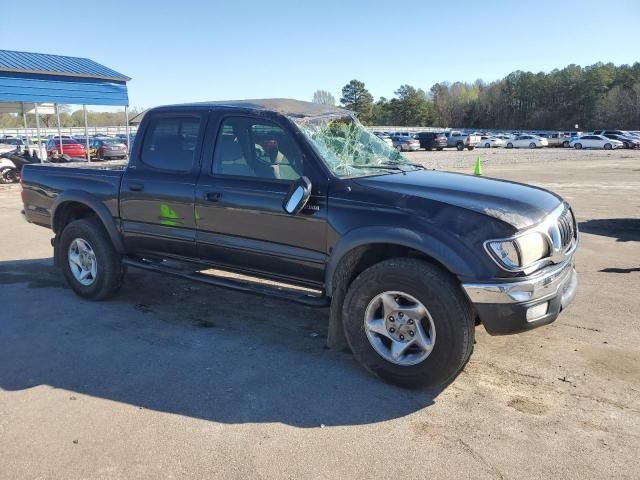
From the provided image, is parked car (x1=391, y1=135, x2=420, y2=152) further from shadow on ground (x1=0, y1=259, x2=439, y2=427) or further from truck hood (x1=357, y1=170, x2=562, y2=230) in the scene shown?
truck hood (x1=357, y1=170, x2=562, y2=230)

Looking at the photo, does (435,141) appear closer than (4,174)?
No

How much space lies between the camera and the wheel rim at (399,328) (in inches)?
142

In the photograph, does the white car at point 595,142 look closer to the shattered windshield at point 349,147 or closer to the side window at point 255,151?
the shattered windshield at point 349,147

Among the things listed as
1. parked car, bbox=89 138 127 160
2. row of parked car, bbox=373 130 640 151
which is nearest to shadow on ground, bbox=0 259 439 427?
parked car, bbox=89 138 127 160

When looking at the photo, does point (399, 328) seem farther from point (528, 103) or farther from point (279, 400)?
point (528, 103)

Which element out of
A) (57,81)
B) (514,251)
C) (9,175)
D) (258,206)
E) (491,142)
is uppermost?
(57,81)

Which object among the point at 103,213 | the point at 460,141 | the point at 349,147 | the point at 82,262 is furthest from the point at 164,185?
the point at 460,141

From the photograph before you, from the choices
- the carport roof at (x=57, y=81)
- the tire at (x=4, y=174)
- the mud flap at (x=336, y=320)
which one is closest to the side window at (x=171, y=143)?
the mud flap at (x=336, y=320)

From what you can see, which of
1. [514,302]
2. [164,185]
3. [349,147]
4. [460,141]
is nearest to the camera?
[514,302]

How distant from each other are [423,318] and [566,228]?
133 cm

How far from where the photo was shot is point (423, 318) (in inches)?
143

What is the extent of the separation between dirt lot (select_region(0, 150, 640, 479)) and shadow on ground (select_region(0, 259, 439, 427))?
16mm

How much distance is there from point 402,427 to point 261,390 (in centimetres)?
101

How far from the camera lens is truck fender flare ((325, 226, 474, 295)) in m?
3.41
